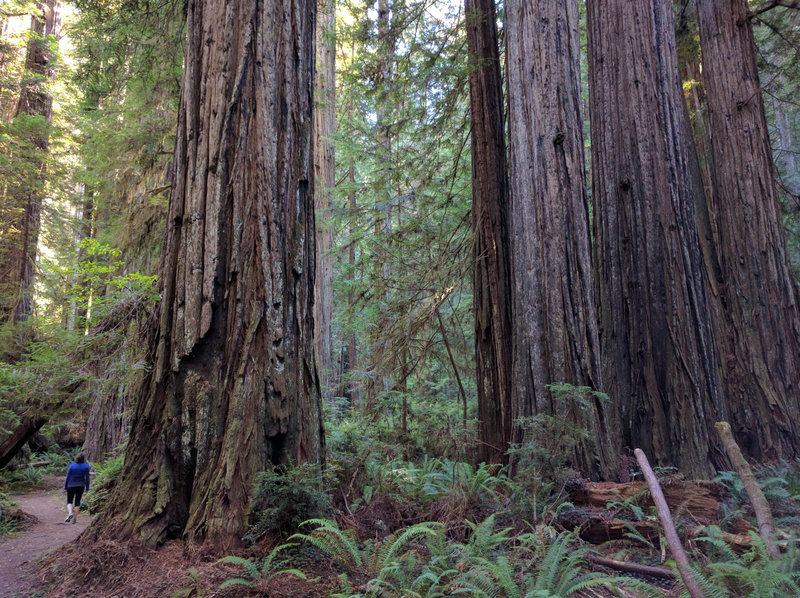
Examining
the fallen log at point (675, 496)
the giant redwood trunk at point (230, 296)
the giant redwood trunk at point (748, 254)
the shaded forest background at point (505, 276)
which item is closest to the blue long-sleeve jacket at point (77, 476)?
the shaded forest background at point (505, 276)

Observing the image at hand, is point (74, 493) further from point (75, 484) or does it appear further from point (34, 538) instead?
point (34, 538)

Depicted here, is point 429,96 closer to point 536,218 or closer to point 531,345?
point 536,218

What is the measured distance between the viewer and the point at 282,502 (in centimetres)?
320

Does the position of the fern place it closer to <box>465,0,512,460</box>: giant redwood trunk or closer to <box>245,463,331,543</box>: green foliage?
<box>245,463,331,543</box>: green foliage

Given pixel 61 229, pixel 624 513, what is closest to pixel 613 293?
pixel 624 513

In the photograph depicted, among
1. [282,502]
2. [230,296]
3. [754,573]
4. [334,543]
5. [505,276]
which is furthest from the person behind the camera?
[505,276]

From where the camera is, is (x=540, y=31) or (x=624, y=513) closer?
(x=624, y=513)

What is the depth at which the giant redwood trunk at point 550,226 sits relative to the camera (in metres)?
4.91

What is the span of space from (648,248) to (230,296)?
16.2 feet

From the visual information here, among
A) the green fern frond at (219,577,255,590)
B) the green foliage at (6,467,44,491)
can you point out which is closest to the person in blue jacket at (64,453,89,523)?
the green foliage at (6,467,44,491)

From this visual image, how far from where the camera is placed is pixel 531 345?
16.9ft

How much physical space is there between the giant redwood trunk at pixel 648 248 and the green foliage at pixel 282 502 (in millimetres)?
4026

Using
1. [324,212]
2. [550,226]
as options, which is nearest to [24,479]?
[324,212]

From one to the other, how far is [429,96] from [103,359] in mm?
6209
